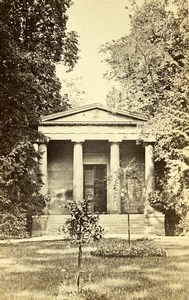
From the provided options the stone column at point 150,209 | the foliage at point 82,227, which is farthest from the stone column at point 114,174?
the foliage at point 82,227

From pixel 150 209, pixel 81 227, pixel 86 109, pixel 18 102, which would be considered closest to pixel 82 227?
pixel 81 227

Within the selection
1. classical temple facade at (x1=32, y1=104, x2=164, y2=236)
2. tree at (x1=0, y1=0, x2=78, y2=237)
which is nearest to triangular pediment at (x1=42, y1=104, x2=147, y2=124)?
classical temple facade at (x1=32, y1=104, x2=164, y2=236)

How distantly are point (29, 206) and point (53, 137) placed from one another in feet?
24.7

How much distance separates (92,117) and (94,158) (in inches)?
83.5

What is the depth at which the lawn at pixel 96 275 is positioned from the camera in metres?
6.41

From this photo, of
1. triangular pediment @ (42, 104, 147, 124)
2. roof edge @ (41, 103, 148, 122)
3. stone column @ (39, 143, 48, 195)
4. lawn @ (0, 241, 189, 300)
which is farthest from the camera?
triangular pediment @ (42, 104, 147, 124)

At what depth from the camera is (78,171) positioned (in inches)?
722

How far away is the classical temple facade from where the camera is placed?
59.7 ft

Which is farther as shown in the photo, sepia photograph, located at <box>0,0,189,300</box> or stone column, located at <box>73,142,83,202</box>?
stone column, located at <box>73,142,83,202</box>

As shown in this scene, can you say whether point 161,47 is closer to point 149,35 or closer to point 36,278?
point 149,35

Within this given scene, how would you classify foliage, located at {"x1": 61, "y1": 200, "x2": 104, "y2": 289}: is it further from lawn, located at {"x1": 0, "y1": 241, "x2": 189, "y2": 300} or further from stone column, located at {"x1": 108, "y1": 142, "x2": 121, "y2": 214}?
stone column, located at {"x1": 108, "y1": 142, "x2": 121, "y2": 214}

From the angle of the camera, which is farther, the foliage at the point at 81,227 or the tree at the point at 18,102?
the tree at the point at 18,102

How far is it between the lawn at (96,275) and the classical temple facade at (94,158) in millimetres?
7116

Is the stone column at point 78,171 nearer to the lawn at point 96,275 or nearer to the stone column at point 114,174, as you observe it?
the stone column at point 114,174
